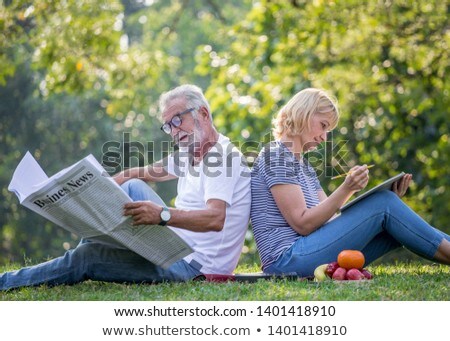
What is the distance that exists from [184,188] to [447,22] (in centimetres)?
674

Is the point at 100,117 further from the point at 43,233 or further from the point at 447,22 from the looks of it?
the point at 447,22

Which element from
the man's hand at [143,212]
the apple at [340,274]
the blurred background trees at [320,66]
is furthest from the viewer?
the blurred background trees at [320,66]

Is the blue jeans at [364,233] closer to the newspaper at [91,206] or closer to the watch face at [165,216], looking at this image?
the newspaper at [91,206]

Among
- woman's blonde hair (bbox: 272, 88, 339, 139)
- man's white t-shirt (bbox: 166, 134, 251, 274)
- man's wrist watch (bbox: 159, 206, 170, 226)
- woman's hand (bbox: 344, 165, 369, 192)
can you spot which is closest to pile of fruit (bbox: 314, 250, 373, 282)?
woman's hand (bbox: 344, 165, 369, 192)

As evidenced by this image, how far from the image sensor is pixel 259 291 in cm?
401

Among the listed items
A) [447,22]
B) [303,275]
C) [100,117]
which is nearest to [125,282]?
[303,275]

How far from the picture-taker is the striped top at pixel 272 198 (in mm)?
4445

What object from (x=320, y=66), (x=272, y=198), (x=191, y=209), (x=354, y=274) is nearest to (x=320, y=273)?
(x=354, y=274)

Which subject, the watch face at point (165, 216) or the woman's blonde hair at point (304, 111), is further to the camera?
the woman's blonde hair at point (304, 111)

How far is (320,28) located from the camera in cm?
1002

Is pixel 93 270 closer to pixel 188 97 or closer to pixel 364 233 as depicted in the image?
pixel 188 97

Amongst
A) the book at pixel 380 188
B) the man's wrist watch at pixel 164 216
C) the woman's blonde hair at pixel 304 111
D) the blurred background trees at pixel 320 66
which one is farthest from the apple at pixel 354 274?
the blurred background trees at pixel 320 66

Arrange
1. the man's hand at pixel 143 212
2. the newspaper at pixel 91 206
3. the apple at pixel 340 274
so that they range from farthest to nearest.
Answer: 1. the apple at pixel 340 274
2. the man's hand at pixel 143 212
3. the newspaper at pixel 91 206

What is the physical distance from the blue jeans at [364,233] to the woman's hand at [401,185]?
0.11 m
